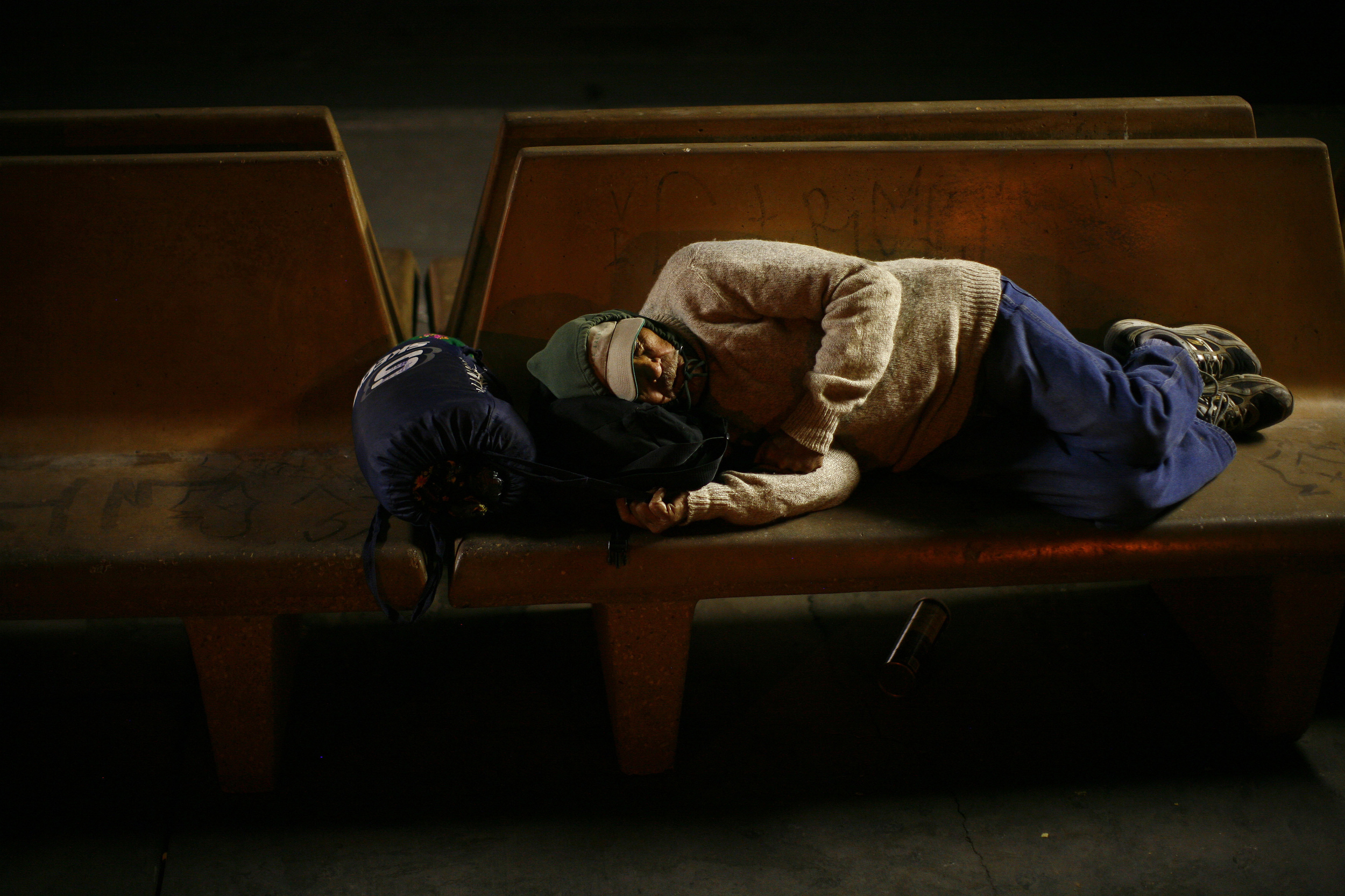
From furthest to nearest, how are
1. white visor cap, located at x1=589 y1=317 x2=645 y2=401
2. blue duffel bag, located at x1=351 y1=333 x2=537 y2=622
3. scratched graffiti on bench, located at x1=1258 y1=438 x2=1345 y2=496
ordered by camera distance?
scratched graffiti on bench, located at x1=1258 y1=438 x2=1345 y2=496
white visor cap, located at x1=589 y1=317 x2=645 y2=401
blue duffel bag, located at x1=351 y1=333 x2=537 y2=622

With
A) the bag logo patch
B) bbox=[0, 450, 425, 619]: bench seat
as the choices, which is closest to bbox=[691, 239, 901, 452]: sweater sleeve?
the bag logo patch

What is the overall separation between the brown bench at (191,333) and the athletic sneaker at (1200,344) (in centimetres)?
166

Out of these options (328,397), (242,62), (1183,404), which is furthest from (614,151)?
(242,62)

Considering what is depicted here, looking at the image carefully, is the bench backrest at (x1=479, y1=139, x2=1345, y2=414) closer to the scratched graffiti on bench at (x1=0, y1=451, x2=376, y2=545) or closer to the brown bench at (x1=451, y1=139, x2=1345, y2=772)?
the brown bench at (x1=451, y1=139, x2=1345, y2=772)

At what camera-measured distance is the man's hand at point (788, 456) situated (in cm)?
166

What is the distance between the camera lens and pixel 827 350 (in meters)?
1.62

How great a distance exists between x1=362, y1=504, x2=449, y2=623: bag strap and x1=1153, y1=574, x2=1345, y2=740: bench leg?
1645 mm

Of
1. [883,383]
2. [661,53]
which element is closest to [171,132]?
[883,383]

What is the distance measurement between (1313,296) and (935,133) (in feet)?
3.28

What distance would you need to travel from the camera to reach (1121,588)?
7.59 ft

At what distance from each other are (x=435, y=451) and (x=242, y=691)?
635mm

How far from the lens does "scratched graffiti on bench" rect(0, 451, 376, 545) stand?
1.60 metres

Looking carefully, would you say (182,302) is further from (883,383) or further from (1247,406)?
(1247,406)

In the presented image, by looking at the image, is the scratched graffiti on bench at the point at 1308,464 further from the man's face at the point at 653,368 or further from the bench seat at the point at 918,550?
the man's face at the point at 653,368
